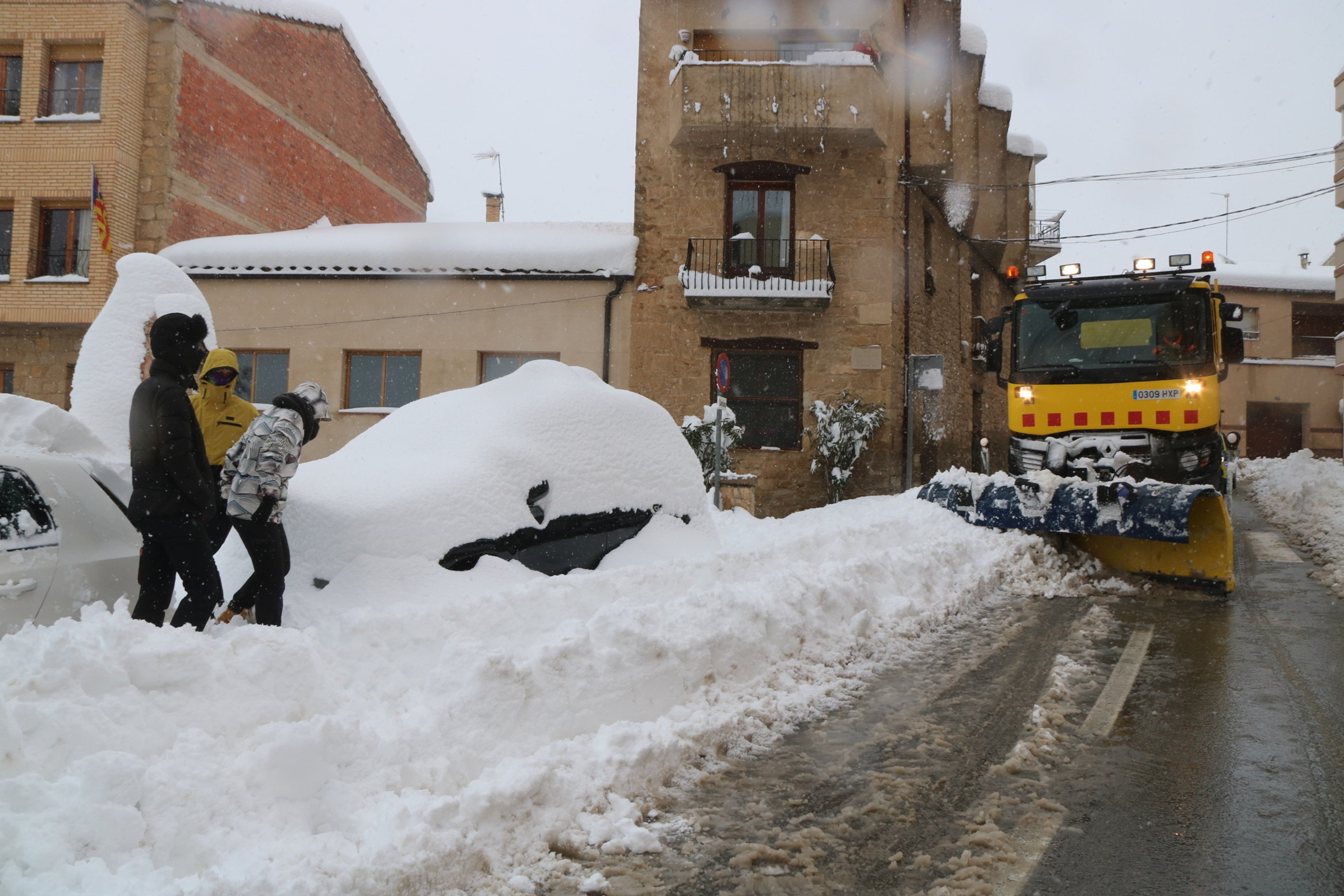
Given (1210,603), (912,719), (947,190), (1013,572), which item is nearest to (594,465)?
(912,719)

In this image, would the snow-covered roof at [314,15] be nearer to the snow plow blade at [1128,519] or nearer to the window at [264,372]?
the window at [264,372]

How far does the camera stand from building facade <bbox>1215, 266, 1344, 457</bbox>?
33469 mm

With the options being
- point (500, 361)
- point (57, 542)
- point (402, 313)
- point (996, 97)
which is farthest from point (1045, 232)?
point (57, 542)

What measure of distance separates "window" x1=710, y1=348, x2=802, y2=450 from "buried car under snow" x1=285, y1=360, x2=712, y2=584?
8919 millimetres

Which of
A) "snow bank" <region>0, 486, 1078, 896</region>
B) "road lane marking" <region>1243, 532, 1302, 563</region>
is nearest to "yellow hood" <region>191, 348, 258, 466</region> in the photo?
"snow bank" <region>0, 486, 1078, 896</region>

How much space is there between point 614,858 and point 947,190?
1727 cm

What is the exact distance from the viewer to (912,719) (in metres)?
4.07

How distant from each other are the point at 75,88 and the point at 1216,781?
2218 cm

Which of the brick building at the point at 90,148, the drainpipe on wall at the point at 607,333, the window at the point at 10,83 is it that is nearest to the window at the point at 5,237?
the brick building at the point at 90,148

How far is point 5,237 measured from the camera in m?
17.9

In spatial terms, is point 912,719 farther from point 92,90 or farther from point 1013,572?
point 92,90

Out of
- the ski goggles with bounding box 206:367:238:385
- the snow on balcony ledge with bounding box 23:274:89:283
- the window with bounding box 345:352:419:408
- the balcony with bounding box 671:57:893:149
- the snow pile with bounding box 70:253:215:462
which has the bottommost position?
the ski goggles with bounding box 206:367:238:385

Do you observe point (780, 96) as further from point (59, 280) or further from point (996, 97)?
point (59, 280)

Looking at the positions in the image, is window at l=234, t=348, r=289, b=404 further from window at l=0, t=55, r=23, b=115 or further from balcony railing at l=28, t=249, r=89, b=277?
window at l=0, t=55, r=23, b=115
